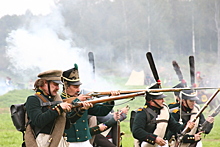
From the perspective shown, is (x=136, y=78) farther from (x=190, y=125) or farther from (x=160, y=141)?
(x=160, y=141)

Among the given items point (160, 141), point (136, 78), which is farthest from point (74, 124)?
point (136, 78)

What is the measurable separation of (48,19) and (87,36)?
518 centimetres

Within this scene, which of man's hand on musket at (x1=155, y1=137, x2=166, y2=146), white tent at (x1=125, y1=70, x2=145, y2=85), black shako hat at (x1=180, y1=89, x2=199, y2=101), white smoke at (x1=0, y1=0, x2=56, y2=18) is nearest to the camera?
man's hand on musket at (x1=155, y1=137, x2=166, y2=146)

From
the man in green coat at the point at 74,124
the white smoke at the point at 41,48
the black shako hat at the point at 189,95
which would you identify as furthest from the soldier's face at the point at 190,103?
the white smoke at the point at 41,48

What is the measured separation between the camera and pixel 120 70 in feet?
94.2

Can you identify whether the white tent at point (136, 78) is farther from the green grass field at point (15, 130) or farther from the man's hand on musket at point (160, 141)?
the man's hand on musket at point (160, 141)

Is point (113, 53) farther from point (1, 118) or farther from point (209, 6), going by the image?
point (1, 118)

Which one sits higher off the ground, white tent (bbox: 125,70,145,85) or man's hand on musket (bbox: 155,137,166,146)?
white tent (bbox: 125,70,145,85)

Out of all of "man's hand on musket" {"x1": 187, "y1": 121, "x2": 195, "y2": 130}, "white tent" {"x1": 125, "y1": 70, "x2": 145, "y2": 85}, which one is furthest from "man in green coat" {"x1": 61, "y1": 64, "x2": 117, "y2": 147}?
"white tent" {"x1": 125, "y1": 70, "x2": 145, "y2": 85}

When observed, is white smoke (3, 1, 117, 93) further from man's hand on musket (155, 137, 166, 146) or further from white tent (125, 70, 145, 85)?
man's hand on musket (155, 137, 166, 146)

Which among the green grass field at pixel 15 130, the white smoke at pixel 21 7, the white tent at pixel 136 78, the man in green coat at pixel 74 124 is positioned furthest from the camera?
the white tent at pixel 136 78

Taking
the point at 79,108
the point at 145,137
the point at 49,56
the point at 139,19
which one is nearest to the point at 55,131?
the point at 79,108

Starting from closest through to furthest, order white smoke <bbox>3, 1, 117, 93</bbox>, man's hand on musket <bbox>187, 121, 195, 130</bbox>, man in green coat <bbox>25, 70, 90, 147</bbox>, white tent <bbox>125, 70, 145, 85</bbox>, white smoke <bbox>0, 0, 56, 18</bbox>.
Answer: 1. man in green coat <bbox>25, 70, 90, 147</bbox>
2. man's hand on musket <bbox>187, 121, 195, 130</bbox>
3. white smoke <bbox>3, 1, 117, 93</bbox>
4. white smoke <bbox>0, 0, 56, 18</bbox>
5. white tent <bbox>125, 70, 145, 85</bbox>

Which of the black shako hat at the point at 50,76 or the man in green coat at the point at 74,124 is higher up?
the black shako hat at the point at 50,76
